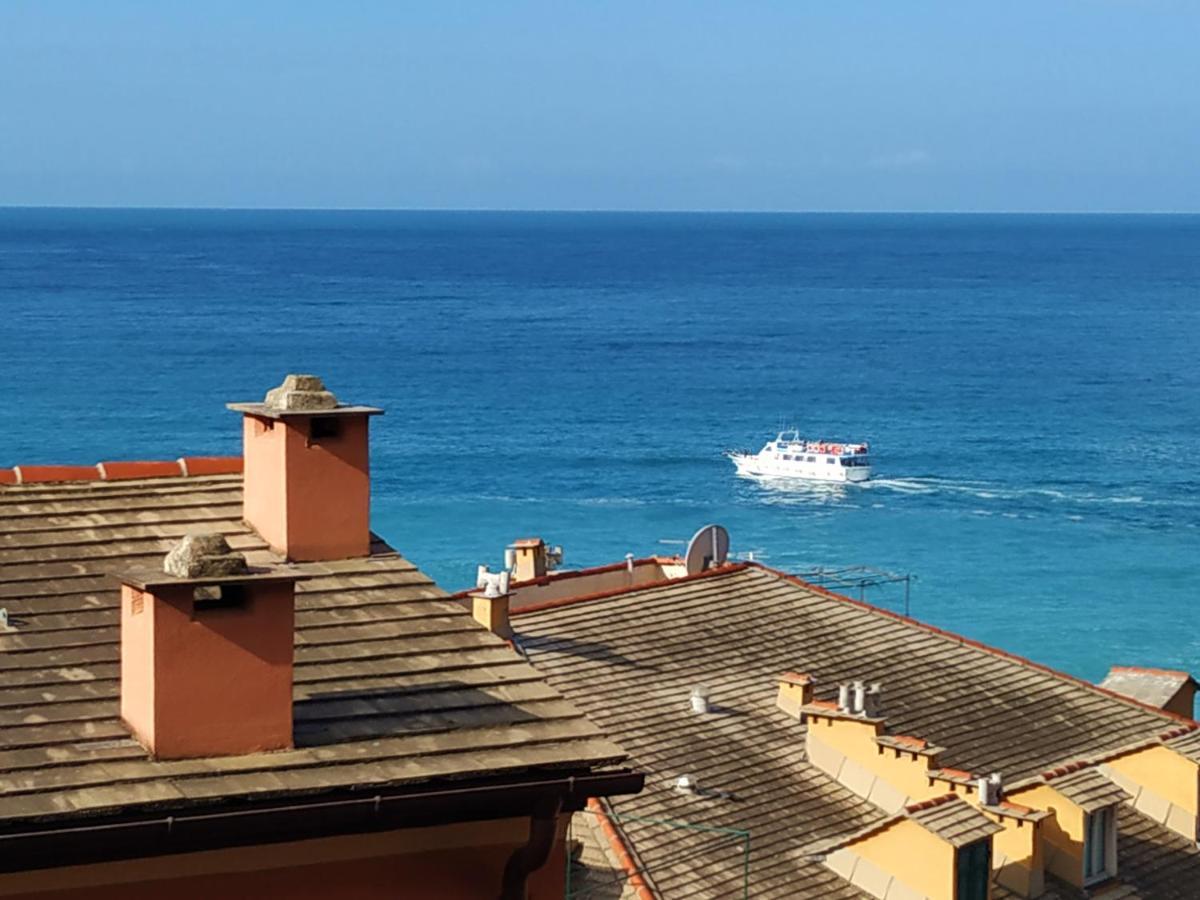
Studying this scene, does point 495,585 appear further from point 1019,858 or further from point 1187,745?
point 1187,745

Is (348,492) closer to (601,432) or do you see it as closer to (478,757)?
(478,757)

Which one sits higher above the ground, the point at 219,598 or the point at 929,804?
the point at 219,598

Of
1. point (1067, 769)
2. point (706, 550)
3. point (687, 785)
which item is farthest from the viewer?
point (706, 550)

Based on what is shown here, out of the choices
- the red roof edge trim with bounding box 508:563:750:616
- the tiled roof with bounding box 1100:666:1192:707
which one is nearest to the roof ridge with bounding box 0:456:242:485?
the red roof edge trim with bounding box 508:563:750:616

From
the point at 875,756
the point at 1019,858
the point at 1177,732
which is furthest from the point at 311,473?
the point at 1177,732

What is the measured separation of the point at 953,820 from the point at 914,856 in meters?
0.47

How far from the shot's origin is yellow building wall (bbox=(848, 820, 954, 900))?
677 inches

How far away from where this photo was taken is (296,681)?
860 cm

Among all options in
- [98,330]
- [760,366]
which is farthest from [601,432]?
[98,330]

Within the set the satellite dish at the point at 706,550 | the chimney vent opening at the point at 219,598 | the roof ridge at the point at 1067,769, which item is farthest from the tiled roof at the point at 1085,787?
the chimney vent opening at the point at 219,598

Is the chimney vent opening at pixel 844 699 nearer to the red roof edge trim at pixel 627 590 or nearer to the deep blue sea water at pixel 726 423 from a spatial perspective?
the deep blue sea water at pixel 726 423

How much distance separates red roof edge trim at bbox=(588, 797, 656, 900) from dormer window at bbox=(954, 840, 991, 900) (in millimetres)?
2819

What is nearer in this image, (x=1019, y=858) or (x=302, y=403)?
Answer: (x=302, y=403)

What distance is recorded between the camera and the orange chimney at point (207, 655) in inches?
307
